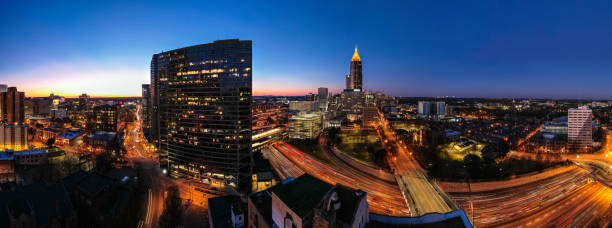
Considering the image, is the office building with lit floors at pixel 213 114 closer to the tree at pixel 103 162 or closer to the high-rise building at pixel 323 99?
the tree at pixel 103 162

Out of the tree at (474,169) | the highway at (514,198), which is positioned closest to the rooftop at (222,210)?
the highway at (514,198)

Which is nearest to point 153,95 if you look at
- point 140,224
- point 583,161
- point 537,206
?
point 140,224

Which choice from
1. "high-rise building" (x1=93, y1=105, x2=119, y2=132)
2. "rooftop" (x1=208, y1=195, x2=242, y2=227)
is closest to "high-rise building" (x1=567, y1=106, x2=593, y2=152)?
"rooftop" (x1=208, y1=195, x2=242, y2=227)

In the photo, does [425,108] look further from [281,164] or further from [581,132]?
[281,164]

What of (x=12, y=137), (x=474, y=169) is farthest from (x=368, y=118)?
(x=12, y=137)

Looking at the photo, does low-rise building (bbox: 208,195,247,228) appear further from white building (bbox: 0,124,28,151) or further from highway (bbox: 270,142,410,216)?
white building (bbox: 0,124,28,151)

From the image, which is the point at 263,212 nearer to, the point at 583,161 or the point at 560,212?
the point at 560,212
